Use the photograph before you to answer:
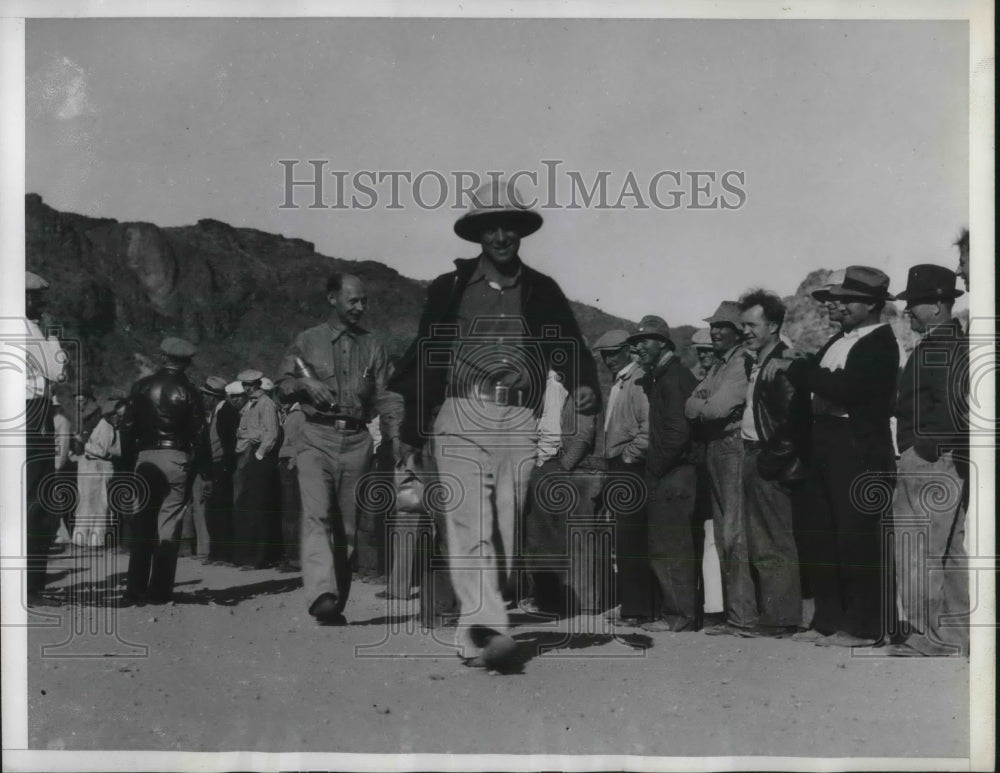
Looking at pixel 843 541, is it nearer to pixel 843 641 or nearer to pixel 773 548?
pixel 773 548

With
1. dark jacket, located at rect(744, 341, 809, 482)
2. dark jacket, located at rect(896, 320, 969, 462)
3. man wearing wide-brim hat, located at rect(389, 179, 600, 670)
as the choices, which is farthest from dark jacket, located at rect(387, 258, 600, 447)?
dark jacket, located at rect(896, 320, 969, 462)

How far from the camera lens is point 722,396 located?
529cm

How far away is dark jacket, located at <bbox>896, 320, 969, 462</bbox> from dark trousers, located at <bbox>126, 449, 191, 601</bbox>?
3.42 metres

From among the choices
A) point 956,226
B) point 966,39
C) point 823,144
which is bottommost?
point 956,226

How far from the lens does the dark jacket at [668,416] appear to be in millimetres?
5312

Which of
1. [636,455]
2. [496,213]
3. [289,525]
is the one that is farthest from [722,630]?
[496,213]

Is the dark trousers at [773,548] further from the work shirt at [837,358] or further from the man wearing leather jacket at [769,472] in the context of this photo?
the work shirt at [837,358]

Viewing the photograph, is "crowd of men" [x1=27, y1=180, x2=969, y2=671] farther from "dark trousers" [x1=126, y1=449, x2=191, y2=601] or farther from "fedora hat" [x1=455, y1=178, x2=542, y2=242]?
"dark trousers" [x1=126, y1=449, x2=191, y2=601]

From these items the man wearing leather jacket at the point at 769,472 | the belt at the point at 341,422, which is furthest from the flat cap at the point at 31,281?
the man wearing leather jacket at the point at 769,472

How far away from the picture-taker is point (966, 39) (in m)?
5.29

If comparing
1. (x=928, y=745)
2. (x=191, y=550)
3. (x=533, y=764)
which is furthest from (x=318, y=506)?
(x=928, y=745)

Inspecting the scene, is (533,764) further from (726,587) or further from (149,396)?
(149,396)

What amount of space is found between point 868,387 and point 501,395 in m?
1.71

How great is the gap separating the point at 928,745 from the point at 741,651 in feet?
3.27
